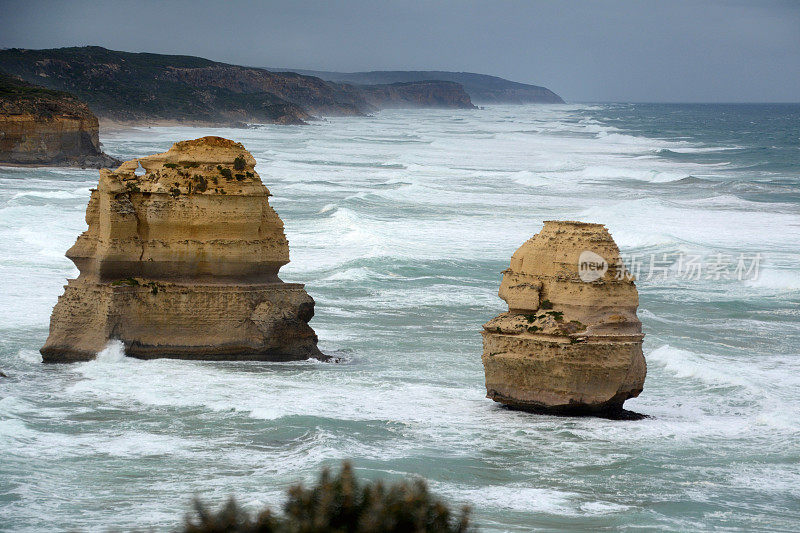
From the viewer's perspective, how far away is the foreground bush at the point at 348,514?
8.26 meters

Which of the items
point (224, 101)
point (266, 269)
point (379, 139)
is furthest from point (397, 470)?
point (224, 101)

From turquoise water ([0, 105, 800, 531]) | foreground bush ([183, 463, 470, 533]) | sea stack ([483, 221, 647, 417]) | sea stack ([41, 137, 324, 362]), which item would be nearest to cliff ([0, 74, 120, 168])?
turquoise water ([0, 105, 800, 531])

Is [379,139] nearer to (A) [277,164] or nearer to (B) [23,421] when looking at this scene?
(A) [277,164]

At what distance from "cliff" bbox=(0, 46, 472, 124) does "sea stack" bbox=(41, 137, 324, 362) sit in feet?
329

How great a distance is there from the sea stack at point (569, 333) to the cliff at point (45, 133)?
49924 millimetres

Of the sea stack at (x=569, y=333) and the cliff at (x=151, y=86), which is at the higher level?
the cliff at (x=151, y=86)

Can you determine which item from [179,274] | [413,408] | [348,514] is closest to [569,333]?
[413,408]

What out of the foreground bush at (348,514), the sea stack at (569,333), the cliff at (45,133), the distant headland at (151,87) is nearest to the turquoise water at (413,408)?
the sea stack at (569,333)

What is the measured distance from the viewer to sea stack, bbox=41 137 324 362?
19.5 m

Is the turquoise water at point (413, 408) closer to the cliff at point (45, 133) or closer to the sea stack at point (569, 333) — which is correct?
the sea stack at point (569, 333)

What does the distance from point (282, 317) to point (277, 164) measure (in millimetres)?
49812

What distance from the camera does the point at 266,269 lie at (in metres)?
20.1

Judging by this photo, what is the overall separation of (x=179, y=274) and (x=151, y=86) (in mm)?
138749

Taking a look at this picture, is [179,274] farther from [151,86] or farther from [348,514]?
[151,86]
